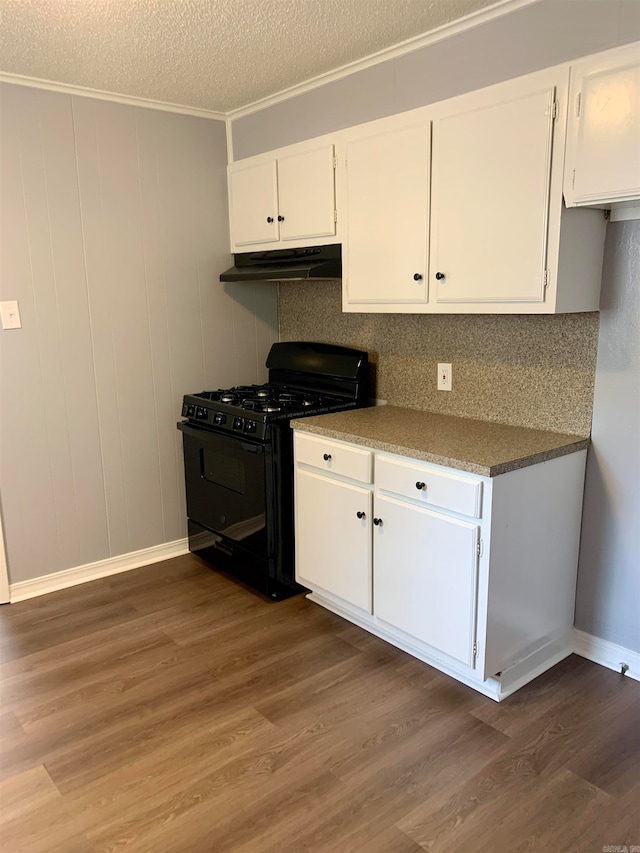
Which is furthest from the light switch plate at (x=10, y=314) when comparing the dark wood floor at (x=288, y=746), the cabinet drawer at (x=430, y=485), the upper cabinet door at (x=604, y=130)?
the upper cabinet door at (x=604, y=130)

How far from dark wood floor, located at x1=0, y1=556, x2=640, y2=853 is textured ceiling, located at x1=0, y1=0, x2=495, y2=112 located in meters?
2.30

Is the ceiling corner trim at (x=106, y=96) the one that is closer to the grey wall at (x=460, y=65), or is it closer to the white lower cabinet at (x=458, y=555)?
the grey wall at (x=460, y=65)

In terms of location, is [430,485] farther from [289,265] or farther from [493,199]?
[289,265]

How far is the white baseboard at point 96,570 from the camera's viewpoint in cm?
306

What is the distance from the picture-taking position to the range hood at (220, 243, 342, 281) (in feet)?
9.49

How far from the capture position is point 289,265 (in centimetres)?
311

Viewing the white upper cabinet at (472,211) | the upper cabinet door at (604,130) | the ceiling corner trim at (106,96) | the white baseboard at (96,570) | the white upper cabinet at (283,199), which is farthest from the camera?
the white baseboard at (96,570)

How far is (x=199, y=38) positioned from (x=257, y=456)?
1640mm

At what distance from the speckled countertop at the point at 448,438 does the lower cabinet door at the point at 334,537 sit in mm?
217

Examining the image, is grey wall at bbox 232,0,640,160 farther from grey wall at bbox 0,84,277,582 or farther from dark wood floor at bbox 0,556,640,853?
dark wood floor at bbox 0,556,640,853

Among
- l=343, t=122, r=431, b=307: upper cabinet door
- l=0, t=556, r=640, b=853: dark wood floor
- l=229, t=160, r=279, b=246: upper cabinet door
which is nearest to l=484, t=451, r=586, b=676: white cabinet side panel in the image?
l=0, t=556, r=640, b=853: dark wood floor

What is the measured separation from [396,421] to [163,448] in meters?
1.34

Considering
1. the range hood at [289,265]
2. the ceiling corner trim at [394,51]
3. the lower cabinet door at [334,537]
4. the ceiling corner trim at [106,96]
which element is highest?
the ceiling corner trim at [394,51]

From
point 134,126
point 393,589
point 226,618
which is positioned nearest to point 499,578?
point 393,589
